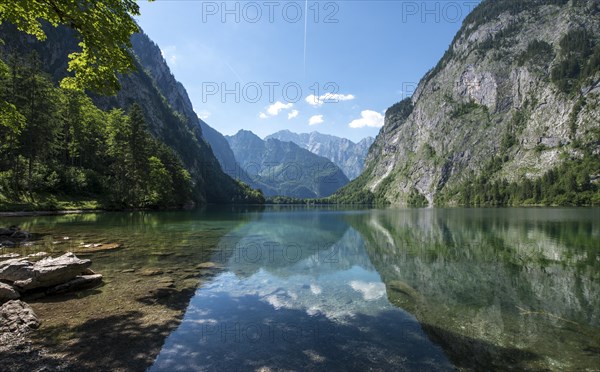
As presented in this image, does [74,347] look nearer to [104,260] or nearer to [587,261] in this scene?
[104,260]

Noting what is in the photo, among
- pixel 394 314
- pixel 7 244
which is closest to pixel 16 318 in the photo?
pixel 394 314

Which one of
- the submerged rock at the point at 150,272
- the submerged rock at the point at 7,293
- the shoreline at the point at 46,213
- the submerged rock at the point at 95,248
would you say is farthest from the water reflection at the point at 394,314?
the shoreline at the point at 46,213

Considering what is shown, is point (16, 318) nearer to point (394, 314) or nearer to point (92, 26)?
point (92, 26)

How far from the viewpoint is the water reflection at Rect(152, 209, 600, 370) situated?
927 cm

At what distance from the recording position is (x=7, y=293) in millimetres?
12195

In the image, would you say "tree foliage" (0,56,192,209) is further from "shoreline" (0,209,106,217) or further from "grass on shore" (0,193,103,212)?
"shoreline" (0,209,106,217)

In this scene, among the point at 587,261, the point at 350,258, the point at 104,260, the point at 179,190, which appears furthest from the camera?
the point at 179,190

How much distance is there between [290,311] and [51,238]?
27.6 metres

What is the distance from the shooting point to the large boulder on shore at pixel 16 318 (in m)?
9.98

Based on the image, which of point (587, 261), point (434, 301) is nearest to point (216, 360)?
point (434, 301)

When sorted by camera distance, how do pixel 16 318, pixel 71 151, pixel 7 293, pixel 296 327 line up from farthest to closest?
1. pixel 71 151
2. pixel 7 293
3. pixel 296 327
4. pixel 16 318

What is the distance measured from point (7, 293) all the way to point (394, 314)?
15382 mm

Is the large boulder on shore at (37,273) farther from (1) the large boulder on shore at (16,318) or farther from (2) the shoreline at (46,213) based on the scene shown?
(2) the shoreline at (46,213)

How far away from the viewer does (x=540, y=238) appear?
37.5m
